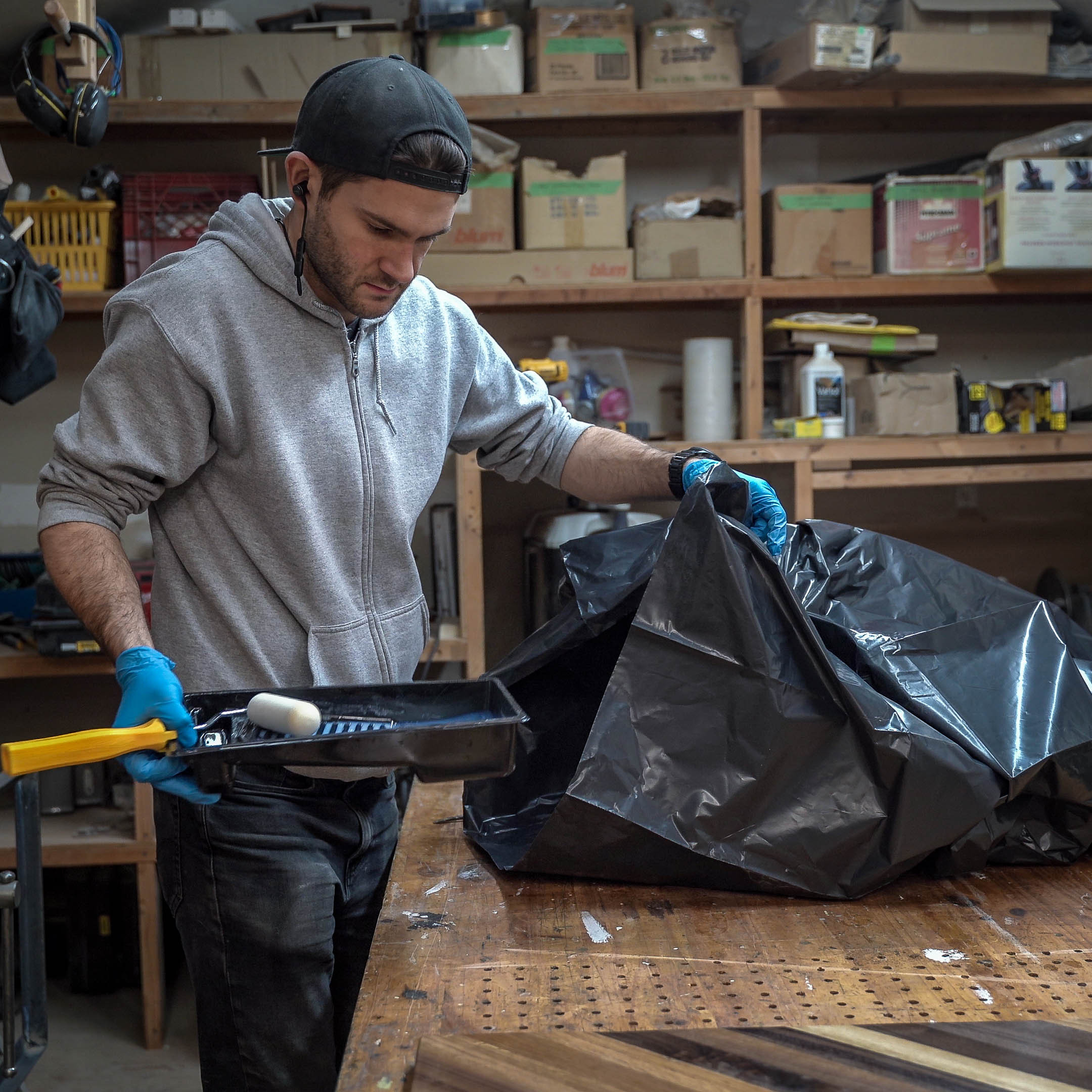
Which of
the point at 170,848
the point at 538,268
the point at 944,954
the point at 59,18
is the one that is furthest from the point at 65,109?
the point at 944,954

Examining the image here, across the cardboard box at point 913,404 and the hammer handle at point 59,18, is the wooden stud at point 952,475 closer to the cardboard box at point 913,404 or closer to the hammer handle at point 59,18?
the cardboard box at point 913,404

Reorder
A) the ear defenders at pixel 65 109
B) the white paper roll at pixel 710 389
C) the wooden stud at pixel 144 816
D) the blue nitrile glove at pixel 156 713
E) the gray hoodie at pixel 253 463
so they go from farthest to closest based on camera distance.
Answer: the white paper roll at pixel 710 389, the wooden stud at pixel 144 816, the ear defenders at pixel 65 109, the gray hoodie at pixel 253 463, the blue nitrile glove at pixel 156 713

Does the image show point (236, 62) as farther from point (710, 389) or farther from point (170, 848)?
point (170, 848)

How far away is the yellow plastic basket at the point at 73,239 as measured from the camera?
2.47 metres

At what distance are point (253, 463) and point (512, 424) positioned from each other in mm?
402

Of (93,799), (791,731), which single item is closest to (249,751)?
(791,731)

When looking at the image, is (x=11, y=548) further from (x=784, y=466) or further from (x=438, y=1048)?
(x=438, y=1048)

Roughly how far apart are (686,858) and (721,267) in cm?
179

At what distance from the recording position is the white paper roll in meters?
2.58

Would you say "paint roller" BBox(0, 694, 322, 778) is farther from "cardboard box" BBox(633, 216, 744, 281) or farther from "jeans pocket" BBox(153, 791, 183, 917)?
"cardboard box" BBox(633, 216, 744, 281)

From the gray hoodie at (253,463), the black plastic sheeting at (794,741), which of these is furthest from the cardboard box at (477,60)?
the black plastic sheeting at (794,741)

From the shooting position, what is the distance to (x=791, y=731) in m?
1.03

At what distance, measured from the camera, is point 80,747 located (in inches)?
33.1

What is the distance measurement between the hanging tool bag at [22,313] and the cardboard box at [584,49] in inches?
47.2
